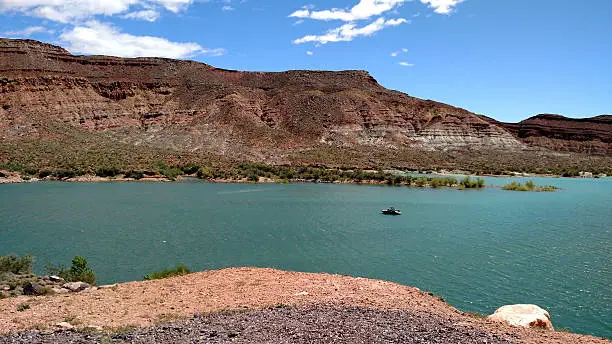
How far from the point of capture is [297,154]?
90.2 meters

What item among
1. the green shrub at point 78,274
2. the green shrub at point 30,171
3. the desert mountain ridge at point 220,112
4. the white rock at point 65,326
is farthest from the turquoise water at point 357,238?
the desert mountain ridge at point 220,112

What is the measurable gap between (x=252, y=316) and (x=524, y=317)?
6.89m

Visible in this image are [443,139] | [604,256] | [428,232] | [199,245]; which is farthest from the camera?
[443,139]

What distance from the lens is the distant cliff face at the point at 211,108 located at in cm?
9188

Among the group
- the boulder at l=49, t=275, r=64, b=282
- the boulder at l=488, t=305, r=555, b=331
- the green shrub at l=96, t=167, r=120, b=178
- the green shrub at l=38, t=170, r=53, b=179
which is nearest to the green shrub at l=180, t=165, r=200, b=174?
the green shrub at l=96, t=167, r=120, b=178

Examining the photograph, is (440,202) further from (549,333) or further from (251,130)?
(251,130)

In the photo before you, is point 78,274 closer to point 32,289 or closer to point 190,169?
point 32,289

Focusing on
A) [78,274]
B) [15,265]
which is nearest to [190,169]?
[15,265]

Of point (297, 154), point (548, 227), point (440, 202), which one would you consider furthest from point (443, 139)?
point (548, 227)

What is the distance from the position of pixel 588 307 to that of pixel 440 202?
33.0 m

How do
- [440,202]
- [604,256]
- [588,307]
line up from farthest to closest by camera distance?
[440,202] < [604,256] < [588,307]

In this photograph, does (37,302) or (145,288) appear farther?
(145,288)

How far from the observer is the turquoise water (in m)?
20.5

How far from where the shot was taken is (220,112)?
333 ft
